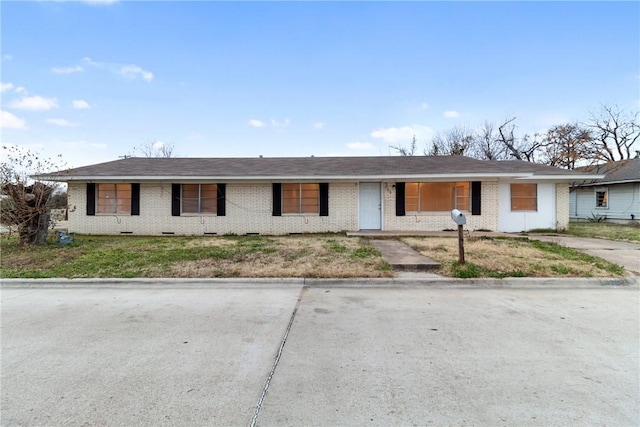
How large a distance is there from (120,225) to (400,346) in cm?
1386

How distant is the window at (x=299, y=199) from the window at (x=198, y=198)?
3105mm

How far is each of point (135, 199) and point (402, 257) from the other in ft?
38.0

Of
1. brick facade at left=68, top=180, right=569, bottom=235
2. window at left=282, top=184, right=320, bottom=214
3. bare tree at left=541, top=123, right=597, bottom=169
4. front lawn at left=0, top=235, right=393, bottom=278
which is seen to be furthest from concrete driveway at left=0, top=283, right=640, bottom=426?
bare tree at left=541, top=123, right=597, bottom=169

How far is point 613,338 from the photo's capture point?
11.5 feet

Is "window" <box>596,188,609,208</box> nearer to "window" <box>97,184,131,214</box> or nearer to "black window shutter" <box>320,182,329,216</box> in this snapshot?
"black window shutter" <box>320,182,329,216</box>

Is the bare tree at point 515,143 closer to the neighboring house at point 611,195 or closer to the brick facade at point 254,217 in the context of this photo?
the neighboring house at point 611,195

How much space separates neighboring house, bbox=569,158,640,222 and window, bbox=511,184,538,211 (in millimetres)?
9922

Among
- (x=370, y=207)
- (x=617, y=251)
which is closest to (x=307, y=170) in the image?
(x=370, y=207)

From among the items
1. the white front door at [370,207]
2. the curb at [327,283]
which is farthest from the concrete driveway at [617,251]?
the white front door at [370,207]

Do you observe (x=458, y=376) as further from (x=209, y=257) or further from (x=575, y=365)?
(x=209, y=257)

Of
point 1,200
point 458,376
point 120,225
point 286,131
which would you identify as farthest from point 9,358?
point 286,131

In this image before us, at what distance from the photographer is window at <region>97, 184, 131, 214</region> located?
13570 mm

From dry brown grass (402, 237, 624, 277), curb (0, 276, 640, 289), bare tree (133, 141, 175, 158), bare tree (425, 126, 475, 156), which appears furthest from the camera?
bare tree (133, 141, 175, 158)

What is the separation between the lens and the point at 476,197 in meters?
13.2
